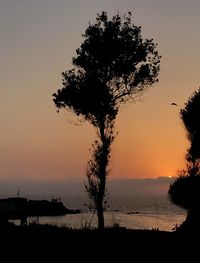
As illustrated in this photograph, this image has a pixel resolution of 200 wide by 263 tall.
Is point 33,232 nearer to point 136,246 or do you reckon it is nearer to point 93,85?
point 136,246

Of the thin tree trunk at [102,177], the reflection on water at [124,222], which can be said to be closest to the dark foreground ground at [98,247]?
the thin tree trunk at [102,177]

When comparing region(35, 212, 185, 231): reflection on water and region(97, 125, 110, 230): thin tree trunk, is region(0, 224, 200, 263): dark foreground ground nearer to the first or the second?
region(97, 125, 110, 230): thin tree trunk

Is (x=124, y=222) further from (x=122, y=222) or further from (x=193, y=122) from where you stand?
(x=193, y=122)

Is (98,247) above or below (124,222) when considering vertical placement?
below

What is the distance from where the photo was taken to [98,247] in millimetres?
22281

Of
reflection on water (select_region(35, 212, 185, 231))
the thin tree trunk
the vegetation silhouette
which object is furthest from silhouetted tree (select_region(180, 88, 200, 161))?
reflection on water (select_region(35, 212, 185, 231))

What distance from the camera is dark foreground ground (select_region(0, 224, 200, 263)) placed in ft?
66.9

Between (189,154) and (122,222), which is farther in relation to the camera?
(122,222)

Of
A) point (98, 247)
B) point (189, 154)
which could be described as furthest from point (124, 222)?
point (98, 247)

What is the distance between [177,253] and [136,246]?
2.32 meters

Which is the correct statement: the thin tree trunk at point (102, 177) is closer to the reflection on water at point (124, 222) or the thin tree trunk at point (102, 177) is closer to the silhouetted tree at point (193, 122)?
the silhouetted tree at point (193, 122)

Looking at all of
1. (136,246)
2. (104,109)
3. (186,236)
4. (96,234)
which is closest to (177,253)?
(136,246)

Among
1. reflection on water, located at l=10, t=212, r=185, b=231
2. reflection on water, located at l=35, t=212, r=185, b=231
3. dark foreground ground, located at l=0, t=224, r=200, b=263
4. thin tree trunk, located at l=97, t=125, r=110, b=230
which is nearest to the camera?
dark foreground ground, located at l=0, t=224, r=200, b=263

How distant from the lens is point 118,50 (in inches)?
1657
